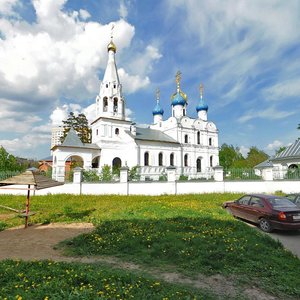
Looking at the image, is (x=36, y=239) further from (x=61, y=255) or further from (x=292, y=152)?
(x=292, y=152)

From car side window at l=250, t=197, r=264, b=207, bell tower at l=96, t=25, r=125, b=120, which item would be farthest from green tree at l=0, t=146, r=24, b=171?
car side window at l=250, t=197, r=264, b=207

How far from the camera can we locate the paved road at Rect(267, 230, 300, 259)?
21.5ft

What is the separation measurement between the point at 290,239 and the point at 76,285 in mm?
6515

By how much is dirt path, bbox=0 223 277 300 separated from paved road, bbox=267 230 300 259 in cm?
295

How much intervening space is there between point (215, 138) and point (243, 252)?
3806 cm

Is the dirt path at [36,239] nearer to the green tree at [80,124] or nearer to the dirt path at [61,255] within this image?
the dirt path at [61,255]

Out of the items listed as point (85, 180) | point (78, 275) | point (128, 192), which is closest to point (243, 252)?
point (78, 275)

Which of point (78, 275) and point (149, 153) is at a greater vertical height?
point (149, 153)

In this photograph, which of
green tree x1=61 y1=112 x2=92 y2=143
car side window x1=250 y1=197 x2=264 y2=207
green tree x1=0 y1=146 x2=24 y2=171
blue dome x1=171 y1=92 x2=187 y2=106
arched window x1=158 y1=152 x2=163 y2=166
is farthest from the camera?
green tree x1=61 y1=112 x2=92 y2=143

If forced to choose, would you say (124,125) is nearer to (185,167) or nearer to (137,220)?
(185,167)

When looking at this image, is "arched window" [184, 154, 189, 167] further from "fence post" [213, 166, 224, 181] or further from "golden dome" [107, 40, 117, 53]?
"fence post" [213, 166, 224, 181]

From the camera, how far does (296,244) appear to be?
6.92 metres

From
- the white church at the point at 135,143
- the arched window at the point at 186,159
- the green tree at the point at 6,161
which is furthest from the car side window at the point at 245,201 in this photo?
the green tree at the point at 6,161

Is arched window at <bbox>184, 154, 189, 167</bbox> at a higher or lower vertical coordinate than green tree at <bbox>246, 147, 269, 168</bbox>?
lower
